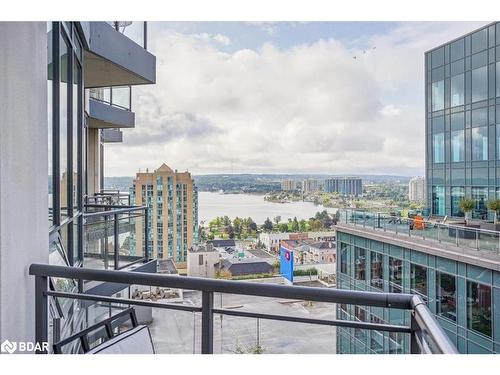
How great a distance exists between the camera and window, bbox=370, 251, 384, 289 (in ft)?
→ 40.8

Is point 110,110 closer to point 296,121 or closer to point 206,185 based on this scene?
point 206,185

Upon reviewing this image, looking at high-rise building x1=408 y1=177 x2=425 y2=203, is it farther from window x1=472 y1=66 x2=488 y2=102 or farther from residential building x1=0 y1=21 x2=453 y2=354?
residential building x1=0 y1=21 x2=453 y2=354

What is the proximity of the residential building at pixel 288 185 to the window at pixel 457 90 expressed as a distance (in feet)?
24.1

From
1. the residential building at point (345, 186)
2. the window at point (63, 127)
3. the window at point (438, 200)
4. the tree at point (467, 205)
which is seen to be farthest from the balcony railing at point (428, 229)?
the window at point (63, 127)

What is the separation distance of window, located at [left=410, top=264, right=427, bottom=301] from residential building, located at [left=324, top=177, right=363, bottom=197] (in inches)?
98.7

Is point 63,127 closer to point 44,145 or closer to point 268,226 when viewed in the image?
point 44,145

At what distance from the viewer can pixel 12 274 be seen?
6.33ft

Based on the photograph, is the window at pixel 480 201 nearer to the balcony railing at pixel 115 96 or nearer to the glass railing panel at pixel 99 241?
the balcony railing at pixel 115 96

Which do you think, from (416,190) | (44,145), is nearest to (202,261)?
(44,145)

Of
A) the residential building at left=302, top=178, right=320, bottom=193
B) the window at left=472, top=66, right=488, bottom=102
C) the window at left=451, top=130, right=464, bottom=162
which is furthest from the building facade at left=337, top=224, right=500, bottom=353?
the window at left=472, top=66, right=488, bottom=102

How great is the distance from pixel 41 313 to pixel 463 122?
15.3m

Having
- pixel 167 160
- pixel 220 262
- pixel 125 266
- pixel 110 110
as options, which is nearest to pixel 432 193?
pixel 167 160

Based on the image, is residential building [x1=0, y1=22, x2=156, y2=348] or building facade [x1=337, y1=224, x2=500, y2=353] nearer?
residential building [x1=0, y1=22, x2=156, y2=348]

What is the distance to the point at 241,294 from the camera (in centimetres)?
161
